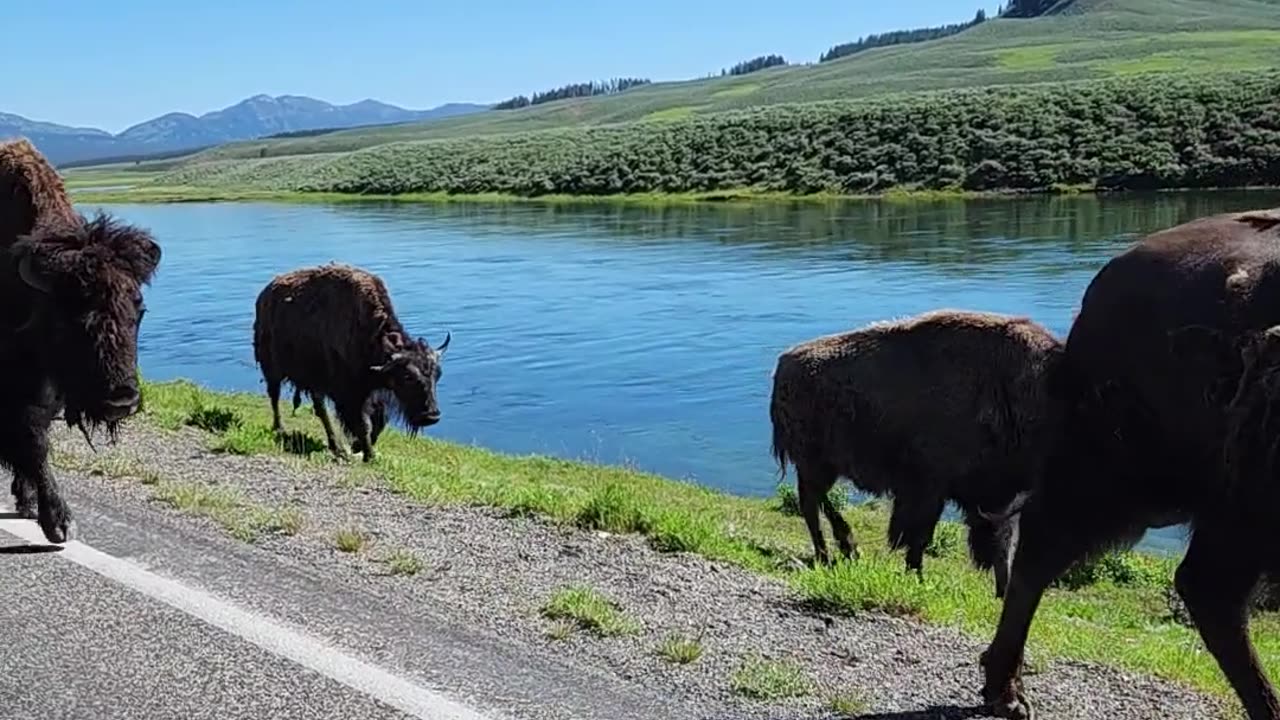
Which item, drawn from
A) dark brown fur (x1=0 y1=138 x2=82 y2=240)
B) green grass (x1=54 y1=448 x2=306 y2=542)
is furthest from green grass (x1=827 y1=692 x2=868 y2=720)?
dark brown fur (x1=0 y1=138 x2=82 y2=240)

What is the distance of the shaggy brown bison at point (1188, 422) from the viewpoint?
3.73 meters

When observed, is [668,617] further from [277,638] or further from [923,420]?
[923,420]

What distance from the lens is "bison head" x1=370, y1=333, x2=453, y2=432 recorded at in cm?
1513

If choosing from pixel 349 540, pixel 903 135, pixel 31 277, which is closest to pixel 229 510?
pixel 349 540

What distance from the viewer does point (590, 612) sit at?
18.7 ft

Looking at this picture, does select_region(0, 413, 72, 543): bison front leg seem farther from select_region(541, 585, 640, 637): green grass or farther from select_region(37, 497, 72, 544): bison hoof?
select_region(541, 585, 640, 637): green grass

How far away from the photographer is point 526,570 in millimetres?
6773

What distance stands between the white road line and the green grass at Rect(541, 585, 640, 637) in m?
0.91

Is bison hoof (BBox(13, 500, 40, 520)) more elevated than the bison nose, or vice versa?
the bison nose

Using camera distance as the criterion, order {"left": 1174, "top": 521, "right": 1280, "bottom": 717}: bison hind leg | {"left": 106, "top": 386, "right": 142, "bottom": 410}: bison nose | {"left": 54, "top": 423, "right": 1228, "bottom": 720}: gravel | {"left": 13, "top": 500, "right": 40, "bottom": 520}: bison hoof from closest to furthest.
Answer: {"left": 1174, "top": 521, "right": 1280, "bottom": 717}: bison hind leg → {"left": 54, "top": 423, "right": 1228, "bottom": 720}: gravel → {"left": 106, "top": 386, "right": 142, "bottom": 410}: bison nose → {"left": 13, "top": 500, "right": 40, "bottom": 520}: bison hoof

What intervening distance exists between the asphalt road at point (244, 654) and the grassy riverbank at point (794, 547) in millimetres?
1095

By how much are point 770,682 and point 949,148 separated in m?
62.0

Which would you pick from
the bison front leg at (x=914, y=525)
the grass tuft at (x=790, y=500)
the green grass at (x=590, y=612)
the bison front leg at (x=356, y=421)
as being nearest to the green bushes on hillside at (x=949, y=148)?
the grass tuft at (x=790, y=500)

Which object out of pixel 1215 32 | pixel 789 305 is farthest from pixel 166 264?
pixel 1215 32
